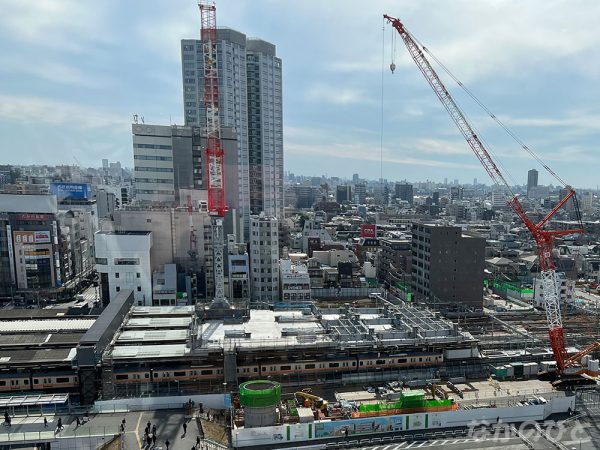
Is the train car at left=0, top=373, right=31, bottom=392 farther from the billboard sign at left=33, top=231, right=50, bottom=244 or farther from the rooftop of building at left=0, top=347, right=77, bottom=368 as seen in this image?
the billboard sign at left=33, top=231, right=50, bottom=244

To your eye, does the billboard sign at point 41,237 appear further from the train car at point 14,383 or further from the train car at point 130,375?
the train car at point 130,375

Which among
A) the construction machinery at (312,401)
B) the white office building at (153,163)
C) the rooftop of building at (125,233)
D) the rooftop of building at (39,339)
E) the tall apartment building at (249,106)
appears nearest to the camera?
the construction machinery at (312,401)

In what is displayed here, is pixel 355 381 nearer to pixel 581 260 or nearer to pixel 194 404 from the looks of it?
pixel 194 404

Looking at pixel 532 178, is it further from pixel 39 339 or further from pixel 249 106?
pixel 39 339

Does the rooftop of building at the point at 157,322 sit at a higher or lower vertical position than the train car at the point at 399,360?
higher

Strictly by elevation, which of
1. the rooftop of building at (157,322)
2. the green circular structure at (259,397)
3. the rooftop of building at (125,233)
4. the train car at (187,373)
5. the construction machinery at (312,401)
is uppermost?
the rooftop of building at (125,233)

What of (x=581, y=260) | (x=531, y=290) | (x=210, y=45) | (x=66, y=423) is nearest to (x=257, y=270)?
(x=210, y=45)

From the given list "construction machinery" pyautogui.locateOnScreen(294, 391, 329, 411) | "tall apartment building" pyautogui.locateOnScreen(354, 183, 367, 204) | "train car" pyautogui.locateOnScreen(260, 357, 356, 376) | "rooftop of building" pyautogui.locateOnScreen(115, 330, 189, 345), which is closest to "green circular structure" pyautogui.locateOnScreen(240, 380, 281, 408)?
"construction machinery" pyautogui.locateOnScreen(294, 391, 329, 411)

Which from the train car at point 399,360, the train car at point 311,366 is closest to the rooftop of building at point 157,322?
the train car at point 311,366

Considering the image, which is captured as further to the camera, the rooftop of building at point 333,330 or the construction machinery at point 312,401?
the rooftop of building at point 333,330
